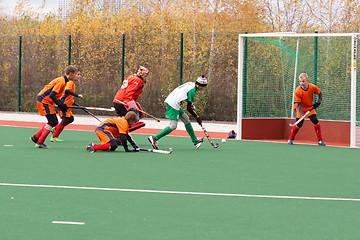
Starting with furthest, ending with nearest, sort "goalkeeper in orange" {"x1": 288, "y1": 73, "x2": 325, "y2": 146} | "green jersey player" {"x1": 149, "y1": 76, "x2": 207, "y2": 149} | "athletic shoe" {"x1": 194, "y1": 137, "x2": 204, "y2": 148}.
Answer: "goalkeeper in orange" {"x1": 288, "y1": 73, "x2": 325, "y2": 146}, "athletic shoe" {"x1": 194, "y1": 137, "x2": 204, "y2": 148}, "green jersey player" {"x1": 149, "y1": 76, "x2": 207, "y2": 149}

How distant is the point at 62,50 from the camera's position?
24406 mm

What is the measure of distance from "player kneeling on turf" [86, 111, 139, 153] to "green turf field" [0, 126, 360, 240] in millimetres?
Result: 208

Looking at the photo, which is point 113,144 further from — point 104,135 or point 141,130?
point 141,130

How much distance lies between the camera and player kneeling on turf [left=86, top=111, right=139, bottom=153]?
11453 mm

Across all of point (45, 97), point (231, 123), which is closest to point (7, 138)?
point (45, 97)

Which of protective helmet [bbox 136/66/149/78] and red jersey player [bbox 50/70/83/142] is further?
red jersey player [bbox 50/70/83/142]

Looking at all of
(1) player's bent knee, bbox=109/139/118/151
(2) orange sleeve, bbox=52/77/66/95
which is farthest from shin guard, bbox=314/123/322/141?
(2) orange sleeve, bbox=52/77/66/95

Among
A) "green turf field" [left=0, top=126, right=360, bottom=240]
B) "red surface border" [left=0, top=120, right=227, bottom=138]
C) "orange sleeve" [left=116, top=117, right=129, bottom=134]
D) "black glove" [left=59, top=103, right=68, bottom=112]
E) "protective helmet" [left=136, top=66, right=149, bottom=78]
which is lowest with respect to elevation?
"green turf field" [left=0, top=126, right=360, bottom=240]

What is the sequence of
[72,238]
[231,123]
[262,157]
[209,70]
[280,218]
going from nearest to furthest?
[72,238], [280,218], [262,157], [231,123], [209,70]

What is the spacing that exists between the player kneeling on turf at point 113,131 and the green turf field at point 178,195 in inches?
8.2

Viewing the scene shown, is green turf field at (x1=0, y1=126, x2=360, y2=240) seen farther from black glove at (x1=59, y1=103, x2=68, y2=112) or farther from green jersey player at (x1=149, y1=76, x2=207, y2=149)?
black glove at (x1=59, y1=103, x2=68, y2=112)

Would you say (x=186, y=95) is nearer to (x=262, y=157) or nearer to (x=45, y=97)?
(x=262, y=157)

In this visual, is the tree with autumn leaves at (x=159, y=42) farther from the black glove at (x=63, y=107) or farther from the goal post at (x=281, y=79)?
the black glove at (x=63, y=107)

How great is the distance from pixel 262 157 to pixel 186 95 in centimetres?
175
